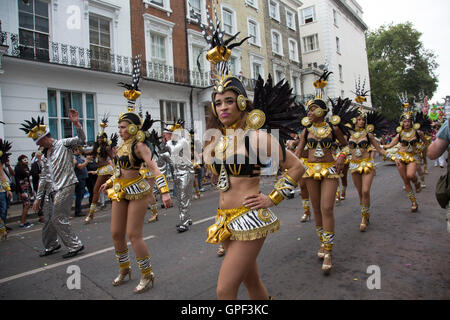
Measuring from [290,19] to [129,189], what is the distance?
99.4 feet

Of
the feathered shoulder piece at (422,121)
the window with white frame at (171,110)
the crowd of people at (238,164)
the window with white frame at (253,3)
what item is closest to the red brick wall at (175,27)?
the window with white frame at (171,110)

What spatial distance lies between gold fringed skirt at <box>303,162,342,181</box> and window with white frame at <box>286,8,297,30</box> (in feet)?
91.9

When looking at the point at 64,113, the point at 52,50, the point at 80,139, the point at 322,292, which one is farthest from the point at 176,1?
the point at 322,292

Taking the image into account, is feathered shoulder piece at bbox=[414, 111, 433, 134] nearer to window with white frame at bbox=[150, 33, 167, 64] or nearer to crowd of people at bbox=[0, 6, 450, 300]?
crowd of people at bbox=[0, 6, 450, 300]

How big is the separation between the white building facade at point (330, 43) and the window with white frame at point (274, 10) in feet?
20.4

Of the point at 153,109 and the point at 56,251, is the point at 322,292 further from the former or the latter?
the point at 153,109

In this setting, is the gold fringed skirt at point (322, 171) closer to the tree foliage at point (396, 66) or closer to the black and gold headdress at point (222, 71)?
the black and gold headdress at point (222, 71)

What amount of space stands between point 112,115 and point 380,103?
4013cm

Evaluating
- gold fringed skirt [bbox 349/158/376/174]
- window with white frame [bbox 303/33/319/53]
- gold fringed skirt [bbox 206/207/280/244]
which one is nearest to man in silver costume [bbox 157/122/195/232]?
gold fringed skirt [bbox 349/158/376/174]

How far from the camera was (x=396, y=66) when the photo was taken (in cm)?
4441

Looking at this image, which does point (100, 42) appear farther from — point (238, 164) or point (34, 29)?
point (238, 164)

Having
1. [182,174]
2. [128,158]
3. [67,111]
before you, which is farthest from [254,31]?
[128,158]

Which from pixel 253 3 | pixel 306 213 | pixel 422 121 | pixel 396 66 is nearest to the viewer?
pixel 306 213

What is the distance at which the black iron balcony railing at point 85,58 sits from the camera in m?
11.4
